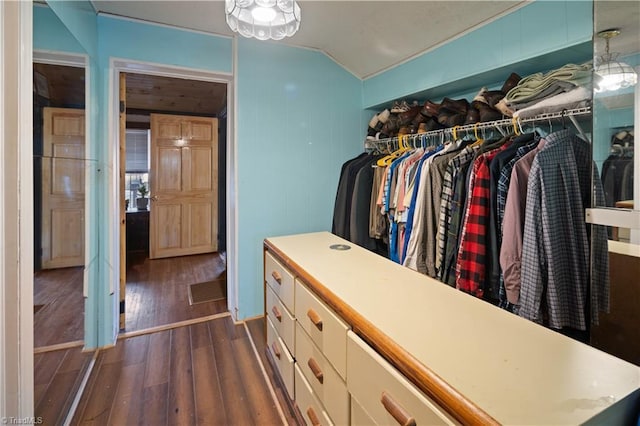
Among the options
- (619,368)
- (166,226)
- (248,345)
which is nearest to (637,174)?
(619,368)

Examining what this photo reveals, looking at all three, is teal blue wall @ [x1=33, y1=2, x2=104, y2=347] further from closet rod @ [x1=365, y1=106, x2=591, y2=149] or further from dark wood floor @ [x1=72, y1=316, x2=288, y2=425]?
closet rod @ [x1=365, y1=106, x2=591, y2=149]

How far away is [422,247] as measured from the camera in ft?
6.57

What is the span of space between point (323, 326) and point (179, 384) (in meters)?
1.28

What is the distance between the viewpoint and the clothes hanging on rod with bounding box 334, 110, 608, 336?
1325 millimetres

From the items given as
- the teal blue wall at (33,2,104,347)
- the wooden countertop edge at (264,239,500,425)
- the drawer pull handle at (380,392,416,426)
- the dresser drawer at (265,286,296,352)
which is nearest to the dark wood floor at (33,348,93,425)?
the teal blue wall at (33,2,104,347)

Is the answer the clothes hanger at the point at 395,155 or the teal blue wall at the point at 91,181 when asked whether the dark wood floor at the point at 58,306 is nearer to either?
the teal blue wall at the point at 91,181

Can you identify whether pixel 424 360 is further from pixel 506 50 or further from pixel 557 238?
pixel 506 50

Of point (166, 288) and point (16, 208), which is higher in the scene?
point (16, 208)

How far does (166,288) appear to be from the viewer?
11.5ft

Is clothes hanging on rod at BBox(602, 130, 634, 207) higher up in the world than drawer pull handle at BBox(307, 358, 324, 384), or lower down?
higher up

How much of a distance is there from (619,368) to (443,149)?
5.24 ft

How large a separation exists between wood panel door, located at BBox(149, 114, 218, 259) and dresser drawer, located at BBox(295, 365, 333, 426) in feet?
13.0

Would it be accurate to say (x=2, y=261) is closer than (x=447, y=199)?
Yes

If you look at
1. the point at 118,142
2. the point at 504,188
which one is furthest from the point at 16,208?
the point at 504,188
